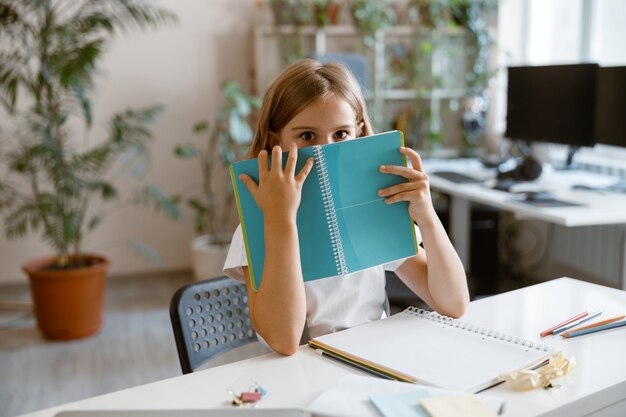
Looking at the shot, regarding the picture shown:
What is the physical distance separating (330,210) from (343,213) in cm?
2

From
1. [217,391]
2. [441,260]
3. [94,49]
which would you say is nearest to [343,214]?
[441,260]

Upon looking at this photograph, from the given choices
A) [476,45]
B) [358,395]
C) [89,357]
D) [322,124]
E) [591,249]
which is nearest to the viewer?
[358,395]

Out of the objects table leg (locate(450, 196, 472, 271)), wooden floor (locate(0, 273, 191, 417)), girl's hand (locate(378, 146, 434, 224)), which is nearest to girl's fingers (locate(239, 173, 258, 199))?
girl's hand (locate(378, 146, 434, 224))

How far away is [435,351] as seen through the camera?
1.11 metres

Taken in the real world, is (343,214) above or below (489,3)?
below

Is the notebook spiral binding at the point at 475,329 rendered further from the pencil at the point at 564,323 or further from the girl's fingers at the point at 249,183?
the girl's fingers at the point at 249,183

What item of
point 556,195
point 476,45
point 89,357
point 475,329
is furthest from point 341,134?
point 476,45

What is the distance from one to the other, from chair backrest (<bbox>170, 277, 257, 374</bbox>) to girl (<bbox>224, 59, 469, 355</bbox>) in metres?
0.09

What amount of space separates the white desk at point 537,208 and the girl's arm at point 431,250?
117 cm

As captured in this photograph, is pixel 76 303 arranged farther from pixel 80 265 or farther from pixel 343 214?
pixel 343 214

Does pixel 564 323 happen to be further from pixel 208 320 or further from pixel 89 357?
pixel 89 357

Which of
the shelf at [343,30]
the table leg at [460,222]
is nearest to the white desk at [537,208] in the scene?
the table leg at [460,222]

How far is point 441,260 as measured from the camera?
1.31 m

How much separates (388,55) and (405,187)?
338cm
